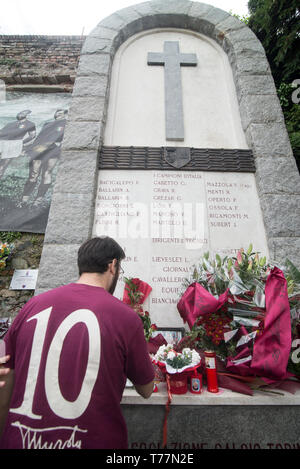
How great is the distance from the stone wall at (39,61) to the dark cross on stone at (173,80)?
3.11 metres

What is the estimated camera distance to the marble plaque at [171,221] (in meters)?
3.01

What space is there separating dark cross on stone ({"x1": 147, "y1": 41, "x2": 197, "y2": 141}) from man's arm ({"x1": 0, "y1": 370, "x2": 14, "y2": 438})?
3625mm

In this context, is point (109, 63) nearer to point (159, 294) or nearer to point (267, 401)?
point (159, 294)

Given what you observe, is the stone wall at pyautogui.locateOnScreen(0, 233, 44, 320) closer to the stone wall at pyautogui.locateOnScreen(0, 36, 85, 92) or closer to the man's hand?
the man's hand

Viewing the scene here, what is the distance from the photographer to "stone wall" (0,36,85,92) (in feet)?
22.2

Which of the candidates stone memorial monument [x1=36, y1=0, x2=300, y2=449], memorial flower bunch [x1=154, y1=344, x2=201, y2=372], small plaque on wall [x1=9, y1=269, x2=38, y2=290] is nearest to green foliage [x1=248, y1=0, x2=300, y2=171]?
stone memorial monument [x1=36, y1=0, x2=300, y2=449]

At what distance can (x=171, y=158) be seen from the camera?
3703 mm

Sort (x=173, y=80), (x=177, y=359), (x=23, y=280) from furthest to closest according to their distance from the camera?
(x=173, y=80), (x=23, y=280), (x=177, y=359)

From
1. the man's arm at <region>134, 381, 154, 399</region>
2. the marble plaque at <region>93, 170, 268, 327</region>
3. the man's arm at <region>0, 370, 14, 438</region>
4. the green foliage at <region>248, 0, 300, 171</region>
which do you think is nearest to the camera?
the man's arm at <region>0, 370, 14, 438</region>

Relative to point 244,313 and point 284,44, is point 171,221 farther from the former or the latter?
point 284,44

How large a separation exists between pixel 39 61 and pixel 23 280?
6.53m

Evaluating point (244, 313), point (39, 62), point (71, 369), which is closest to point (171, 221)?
point (244, 313)

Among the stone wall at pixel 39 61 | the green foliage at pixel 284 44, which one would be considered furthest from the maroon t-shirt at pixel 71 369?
Answer: the stone wall at pixel 39 61

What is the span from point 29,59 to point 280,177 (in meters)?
7.69
